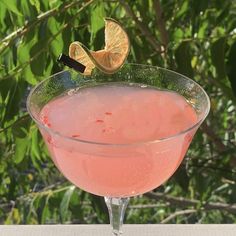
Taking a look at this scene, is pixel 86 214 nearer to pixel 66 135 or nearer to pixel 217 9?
pixel 217 9

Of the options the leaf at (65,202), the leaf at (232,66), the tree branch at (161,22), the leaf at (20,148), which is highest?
the tree branch at (161,22)

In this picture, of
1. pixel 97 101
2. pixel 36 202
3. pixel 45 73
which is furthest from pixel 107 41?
pixel 36 202

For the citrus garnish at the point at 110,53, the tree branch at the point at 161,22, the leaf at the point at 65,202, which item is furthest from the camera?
the leaf at the point at 65,202

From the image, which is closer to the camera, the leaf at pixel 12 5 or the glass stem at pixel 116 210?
the glass stem at pixel 116 210

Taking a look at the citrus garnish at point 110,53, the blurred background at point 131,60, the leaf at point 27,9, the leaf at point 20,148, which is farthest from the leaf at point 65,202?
the citrus garnish at point 110,53

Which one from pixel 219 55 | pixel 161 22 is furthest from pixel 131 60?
pixel 219 55

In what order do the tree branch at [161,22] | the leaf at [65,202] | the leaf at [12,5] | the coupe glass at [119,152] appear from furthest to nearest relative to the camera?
the leaf at [65,202] < the tree branch at [161,22] < the leaf at [12,5] < the coupe glass at [119,152]

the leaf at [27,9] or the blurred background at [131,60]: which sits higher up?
the leaf at [27,9]

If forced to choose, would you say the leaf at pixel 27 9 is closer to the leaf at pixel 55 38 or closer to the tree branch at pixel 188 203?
the leaf at pixel 55 38
